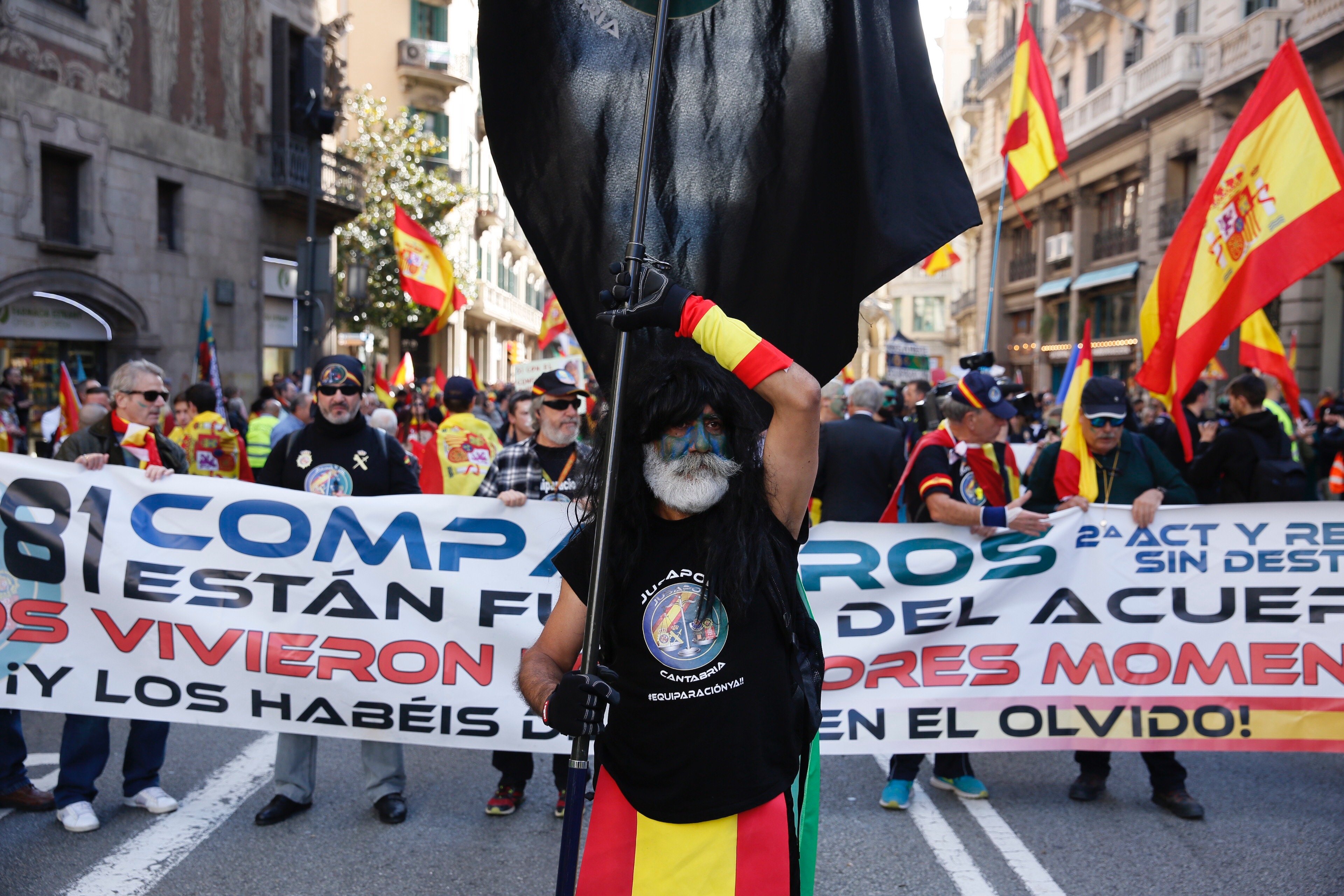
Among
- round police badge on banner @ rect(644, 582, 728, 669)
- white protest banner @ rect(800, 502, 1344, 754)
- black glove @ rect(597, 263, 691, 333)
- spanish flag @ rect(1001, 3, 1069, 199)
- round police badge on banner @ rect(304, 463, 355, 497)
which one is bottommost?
white protest banner @ rect(800, 502, 1344, 754)

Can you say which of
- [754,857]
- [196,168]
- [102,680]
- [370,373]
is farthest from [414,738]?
[370,373]

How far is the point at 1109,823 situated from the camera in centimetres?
502

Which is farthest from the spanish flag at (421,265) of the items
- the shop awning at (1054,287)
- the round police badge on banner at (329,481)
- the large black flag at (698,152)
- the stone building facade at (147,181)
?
the shop awning at (1054,287)

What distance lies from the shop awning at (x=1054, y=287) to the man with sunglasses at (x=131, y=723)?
33.7 meters

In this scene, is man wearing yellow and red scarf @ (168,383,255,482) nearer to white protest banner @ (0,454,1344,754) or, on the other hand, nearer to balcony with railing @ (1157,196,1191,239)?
white protest banner @ (0,454,1344,754)

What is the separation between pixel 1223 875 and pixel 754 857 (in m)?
2.87

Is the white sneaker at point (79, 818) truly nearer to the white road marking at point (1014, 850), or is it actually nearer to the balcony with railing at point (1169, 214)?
the white road marking at point (1014, 850)

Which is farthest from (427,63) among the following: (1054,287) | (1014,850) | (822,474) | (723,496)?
(723,496)

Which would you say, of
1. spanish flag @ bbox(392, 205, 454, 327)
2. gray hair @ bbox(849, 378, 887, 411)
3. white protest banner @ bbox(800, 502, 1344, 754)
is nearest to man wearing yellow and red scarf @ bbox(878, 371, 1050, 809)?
white protest banner @ bbox(800, 502, 1344, 754)

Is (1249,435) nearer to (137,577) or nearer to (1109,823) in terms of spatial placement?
(1109,823)

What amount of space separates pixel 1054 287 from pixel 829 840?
34522 mm

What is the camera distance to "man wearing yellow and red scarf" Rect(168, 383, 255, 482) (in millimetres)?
8422

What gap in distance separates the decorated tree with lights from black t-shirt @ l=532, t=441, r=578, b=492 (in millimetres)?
22260

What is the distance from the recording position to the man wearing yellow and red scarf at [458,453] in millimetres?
7980
